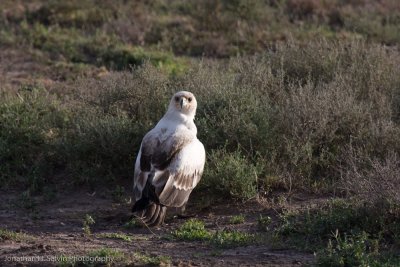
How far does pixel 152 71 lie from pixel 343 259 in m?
4.37

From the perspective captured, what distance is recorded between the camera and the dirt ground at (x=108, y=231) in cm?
691

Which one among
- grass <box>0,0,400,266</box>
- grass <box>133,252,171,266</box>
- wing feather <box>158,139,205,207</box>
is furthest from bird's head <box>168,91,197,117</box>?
grass <box>133,252,171,266</box>

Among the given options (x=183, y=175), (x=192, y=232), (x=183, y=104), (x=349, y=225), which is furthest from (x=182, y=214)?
(x=349, y=225)

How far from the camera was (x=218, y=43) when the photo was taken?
15055 millimetres

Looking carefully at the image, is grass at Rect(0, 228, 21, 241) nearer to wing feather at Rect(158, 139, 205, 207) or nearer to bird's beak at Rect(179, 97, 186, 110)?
wing feather at Rect(158, 139, 205, 207)

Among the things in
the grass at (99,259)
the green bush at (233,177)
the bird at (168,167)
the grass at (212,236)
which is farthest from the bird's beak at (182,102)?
the grass at (99,259)

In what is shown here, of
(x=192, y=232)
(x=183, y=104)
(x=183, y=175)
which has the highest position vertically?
(x=183, y=104)

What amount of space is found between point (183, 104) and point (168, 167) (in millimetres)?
707

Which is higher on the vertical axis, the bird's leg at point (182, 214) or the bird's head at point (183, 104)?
the bird's head at point (183, 104)

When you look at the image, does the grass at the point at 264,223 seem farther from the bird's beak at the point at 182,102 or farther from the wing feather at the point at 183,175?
the bird's beak at the point at 182,102

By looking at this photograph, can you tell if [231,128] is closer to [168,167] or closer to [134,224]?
[168,167]

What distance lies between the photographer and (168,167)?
8.27 metres

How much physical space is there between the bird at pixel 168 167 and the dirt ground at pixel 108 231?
214mm

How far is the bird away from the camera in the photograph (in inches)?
320
